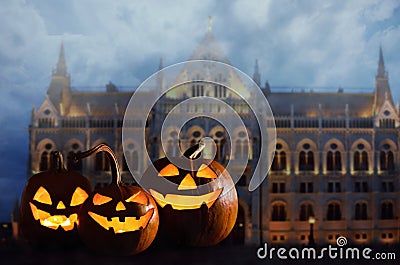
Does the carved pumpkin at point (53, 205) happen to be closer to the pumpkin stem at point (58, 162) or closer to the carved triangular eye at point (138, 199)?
the pumpkin stem at point (58, 162)

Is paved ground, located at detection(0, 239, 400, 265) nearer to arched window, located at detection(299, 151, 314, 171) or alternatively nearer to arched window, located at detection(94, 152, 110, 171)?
arched window, located at detection(94, 152, 110, 171)

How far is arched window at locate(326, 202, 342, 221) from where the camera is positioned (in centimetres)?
4234

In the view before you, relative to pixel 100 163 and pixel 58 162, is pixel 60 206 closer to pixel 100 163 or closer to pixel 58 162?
pixel 58 162

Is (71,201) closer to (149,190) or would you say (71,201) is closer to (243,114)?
(149,190)

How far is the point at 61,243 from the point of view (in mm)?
8688

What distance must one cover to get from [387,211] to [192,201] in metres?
38.5

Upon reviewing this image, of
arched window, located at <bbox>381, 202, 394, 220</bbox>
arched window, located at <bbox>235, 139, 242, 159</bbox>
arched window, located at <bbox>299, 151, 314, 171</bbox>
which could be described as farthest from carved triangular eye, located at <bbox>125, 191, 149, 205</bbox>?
arched window, located at <bbox>381, 202, 394, 220</bbox>

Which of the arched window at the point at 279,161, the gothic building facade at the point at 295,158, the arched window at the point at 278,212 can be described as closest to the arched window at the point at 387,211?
the gothic building facade at the point at 295,158

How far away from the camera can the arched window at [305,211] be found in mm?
42312

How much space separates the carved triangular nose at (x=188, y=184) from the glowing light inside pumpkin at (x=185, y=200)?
17 centimetres

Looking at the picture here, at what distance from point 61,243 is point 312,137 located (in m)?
37.0

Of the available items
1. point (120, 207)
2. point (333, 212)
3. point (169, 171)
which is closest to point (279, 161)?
point (333, 212)

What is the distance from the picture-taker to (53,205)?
29.5 ft

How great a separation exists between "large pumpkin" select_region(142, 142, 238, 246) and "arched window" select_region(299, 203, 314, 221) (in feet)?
113
